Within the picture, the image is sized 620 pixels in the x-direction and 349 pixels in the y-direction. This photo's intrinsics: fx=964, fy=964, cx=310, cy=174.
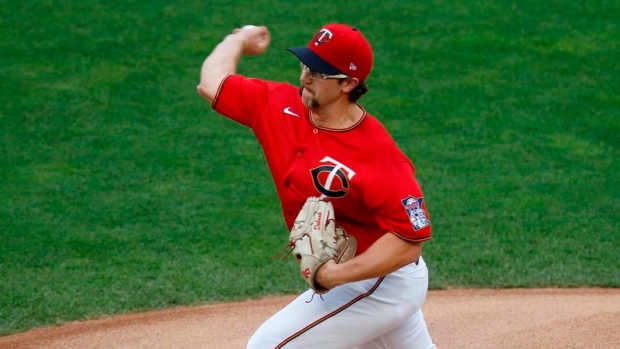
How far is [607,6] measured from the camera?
13422 mm

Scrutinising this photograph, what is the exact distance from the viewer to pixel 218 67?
432 cm

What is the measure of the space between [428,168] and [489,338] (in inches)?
134

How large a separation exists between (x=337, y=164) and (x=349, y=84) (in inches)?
13.9

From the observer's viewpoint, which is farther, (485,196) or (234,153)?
(234,153)

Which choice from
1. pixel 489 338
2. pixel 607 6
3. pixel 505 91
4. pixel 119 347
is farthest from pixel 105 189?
pixel 607 6

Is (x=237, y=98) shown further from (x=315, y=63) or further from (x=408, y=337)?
(x=408, y=337)

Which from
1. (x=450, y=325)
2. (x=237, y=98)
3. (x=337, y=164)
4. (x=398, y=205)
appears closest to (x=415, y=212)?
(x=398, y=205)

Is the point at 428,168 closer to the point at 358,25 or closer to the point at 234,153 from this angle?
the point at 234,153

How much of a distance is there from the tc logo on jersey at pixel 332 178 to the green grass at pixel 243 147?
2.85 meters

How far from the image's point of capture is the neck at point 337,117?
13.1 feet

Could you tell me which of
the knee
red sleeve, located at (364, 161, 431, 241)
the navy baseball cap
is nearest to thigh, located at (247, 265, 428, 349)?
the knee

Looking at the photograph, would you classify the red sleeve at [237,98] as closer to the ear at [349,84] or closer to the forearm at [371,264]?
the ear at [349,84]

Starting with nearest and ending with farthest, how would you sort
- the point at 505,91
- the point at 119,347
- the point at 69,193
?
the point at 119,347 < the point at 69,193 < the point at 505,91

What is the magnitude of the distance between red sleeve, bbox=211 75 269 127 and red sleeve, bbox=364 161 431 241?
0.72 meters
